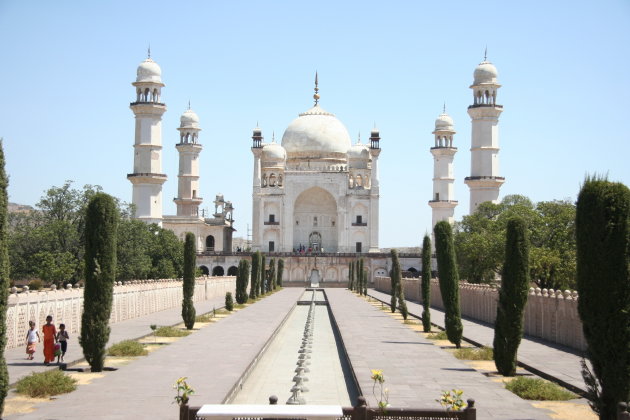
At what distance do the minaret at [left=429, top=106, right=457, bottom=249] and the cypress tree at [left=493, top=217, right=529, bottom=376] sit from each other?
48884mm

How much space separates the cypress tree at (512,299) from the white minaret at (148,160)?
3949 cm

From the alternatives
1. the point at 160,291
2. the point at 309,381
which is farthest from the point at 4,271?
the point at 160,291

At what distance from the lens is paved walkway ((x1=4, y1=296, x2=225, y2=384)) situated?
1244 centimetres

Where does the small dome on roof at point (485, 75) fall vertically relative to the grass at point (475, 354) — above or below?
above

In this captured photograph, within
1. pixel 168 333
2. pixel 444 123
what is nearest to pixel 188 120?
pixel 444 123

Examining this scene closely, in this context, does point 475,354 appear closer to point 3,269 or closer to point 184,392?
point 184,392

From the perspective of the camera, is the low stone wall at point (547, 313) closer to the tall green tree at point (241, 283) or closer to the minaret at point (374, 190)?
the tall green tree at point (241, 283)

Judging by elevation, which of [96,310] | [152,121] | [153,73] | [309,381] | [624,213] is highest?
[153,73]

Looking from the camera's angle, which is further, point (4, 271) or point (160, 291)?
point (160, 291)

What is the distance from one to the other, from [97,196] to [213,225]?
52.8 m

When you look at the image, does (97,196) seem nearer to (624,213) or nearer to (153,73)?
(624,213)

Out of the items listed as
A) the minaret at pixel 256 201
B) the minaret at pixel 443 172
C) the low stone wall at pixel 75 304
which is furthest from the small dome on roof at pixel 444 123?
the low stone wall at pixel 75 304

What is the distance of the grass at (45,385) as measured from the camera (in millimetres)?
10094

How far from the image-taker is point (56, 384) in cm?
1032
